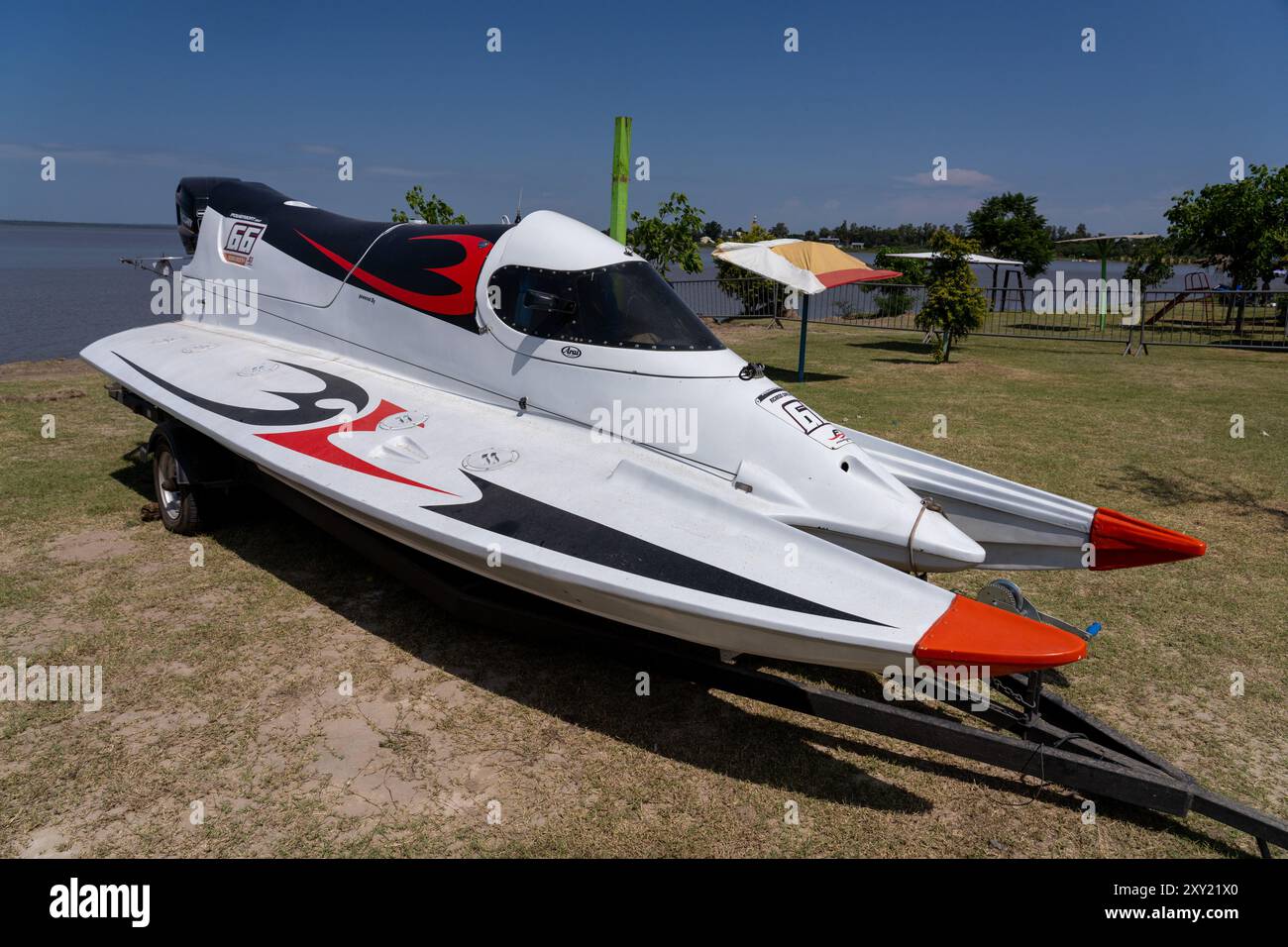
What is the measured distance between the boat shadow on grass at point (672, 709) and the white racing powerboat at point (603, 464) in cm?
86

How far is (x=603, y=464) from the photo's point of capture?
4582 millimetres

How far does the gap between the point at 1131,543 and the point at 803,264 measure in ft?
39.0

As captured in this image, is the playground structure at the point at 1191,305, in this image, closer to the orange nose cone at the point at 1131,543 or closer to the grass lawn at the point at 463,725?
the grass lawn at the point at 463,725

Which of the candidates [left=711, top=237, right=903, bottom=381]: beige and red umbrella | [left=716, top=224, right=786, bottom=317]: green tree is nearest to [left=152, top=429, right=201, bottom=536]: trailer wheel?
[left=711, top=237, right=903, bottom=381]: beige and red umbrella

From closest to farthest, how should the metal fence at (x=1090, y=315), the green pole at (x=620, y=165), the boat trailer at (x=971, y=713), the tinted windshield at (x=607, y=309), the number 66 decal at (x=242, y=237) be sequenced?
the boat trailer at (x=971, y=713) < the tinted windshield at (x=607, y=309) < the number 66 decal at (x=242, y=237) < the green pole at (x=620, y=165) < the metal fence at (x=1090, y=315)

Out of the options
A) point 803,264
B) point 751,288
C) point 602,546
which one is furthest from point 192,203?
point 751,288

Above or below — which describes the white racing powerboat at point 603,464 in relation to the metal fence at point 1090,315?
below

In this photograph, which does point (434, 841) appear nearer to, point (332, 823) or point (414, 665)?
point (332, 823)

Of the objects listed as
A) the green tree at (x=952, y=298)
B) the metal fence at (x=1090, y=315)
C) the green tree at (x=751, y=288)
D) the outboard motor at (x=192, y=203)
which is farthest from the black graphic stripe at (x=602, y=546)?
the green tree at (x=751, y=288)

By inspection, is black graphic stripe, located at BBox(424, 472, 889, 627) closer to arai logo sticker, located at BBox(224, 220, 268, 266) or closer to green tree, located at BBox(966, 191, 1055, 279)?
arai logo sticker, located at BBox(224, 220, 268, 266)

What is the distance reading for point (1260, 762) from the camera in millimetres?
4211

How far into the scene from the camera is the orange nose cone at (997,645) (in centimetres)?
301

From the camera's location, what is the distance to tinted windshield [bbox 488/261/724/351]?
486 cm

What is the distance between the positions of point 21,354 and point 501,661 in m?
18.5
